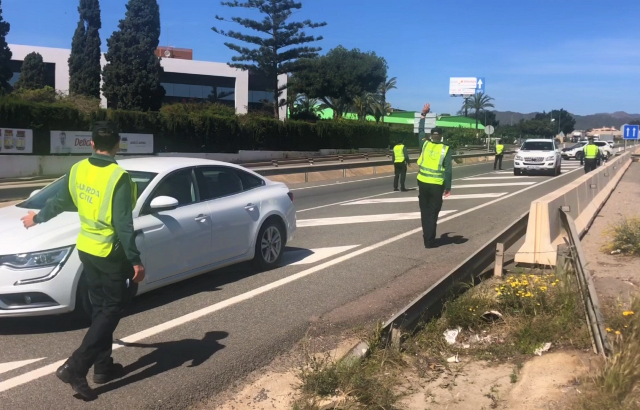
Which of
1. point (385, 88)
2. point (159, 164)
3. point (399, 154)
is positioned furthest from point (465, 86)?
point (159, 164)

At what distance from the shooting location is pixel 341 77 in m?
76.4

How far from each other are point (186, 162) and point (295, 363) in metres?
3.17

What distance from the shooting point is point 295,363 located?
5230mm

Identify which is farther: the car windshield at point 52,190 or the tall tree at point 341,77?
the tall tree at point 341,77

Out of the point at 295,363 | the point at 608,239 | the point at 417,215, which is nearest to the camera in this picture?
the point at 295,363

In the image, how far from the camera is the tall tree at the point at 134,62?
155 feet

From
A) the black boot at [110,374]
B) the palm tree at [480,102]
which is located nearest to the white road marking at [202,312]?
the black boot at [110,374]

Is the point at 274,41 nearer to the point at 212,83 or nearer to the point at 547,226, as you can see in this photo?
the point at 212,83

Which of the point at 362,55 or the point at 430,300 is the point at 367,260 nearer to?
the point at 430,300

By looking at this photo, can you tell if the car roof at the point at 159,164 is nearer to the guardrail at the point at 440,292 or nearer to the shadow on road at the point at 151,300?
the shadow on road at the point at 151,300

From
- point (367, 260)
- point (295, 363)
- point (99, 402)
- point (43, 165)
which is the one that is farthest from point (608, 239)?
point (43, 165)

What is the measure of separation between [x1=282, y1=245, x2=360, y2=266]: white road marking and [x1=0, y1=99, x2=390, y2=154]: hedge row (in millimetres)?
20476

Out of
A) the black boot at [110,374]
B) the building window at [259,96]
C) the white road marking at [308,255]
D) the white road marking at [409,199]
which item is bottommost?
the black boot at [110,374]

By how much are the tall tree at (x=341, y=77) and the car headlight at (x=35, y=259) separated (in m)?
68.6
